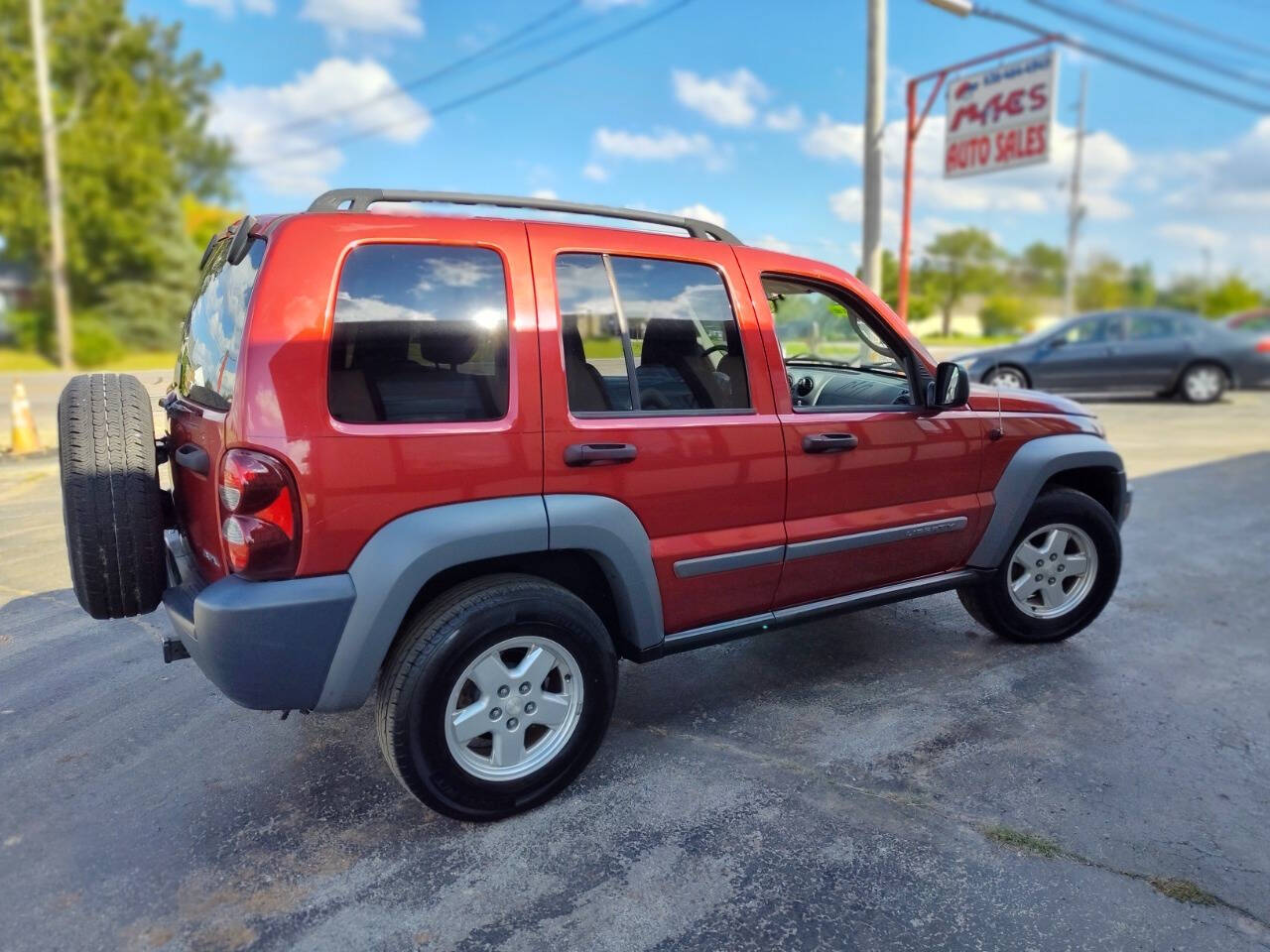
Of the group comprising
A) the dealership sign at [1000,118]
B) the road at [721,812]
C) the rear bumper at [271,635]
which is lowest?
the road at [721,812]

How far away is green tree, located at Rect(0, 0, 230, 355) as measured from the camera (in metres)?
23.8

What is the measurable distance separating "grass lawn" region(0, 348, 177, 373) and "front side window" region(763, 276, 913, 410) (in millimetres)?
23417

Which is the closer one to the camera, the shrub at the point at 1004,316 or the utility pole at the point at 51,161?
the utility pole at the point at 51,161

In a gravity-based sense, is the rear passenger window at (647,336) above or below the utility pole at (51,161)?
below

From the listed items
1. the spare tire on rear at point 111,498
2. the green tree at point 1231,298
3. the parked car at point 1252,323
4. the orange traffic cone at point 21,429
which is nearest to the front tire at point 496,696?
the spare tire on rear at point 111,498

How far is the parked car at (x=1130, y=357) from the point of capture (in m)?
12.8

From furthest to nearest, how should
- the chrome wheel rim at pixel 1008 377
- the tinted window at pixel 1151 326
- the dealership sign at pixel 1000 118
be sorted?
the dealership sign at pixel 1000 118 < the tinted window at pixel 1151 326 < the chrome wheel rim at pixel 1008 377

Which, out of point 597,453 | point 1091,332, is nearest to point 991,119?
point 1091,332

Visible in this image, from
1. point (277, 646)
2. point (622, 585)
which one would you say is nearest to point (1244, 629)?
point (622, 585)

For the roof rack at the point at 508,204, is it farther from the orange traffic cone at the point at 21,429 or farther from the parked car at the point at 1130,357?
the parked car at the point at 1130,357

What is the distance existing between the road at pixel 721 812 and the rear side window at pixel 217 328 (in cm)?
130

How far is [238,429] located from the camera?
7.42ft

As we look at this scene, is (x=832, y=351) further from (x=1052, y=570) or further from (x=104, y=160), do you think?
(x=104, y=160)

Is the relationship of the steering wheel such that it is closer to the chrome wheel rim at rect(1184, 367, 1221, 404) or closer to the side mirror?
the side mirror
